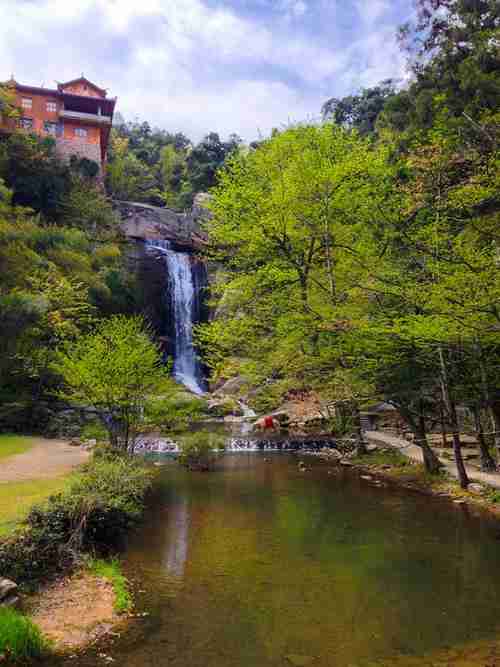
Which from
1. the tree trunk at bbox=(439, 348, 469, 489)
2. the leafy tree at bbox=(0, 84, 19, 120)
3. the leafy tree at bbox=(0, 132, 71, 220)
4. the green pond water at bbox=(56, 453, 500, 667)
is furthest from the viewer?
the leafy tree at bbox=(0, 132, 71, 220)

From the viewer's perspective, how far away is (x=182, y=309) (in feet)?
117

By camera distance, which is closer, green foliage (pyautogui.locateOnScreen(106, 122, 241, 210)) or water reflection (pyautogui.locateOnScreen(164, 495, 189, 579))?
water reflection (pyautogui.locateOnScreen(164, 495, 189, 579))

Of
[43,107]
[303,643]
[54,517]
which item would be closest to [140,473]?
[54,517]

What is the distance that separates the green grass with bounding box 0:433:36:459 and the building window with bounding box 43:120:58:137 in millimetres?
31419

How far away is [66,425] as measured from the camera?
870 inches

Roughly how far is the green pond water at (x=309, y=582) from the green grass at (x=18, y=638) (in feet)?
1.16

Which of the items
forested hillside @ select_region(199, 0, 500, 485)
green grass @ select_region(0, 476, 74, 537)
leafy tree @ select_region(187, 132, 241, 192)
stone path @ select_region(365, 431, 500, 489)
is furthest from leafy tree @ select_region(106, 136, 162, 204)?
green grass @ select_region(0, 476, 74, 537)

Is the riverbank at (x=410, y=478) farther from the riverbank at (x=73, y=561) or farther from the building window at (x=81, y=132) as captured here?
the building window at (x=81, y=132)

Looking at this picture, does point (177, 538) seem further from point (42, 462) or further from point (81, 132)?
point (81, 132)

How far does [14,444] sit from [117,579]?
37.3ft

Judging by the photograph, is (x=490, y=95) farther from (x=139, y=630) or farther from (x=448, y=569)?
(x=139, y=630)

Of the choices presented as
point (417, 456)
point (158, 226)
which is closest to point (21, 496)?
point (417, 456)

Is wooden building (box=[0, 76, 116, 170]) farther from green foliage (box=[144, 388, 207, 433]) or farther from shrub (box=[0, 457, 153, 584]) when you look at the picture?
shrub (box=[0, 457, 153, 584])

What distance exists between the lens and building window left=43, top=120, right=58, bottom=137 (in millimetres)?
42438
